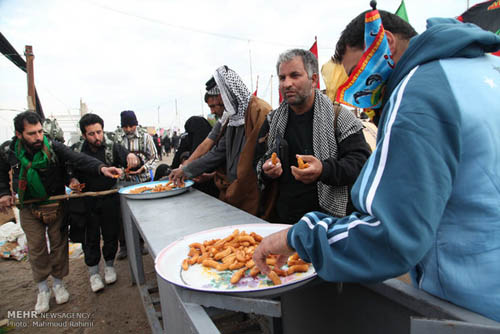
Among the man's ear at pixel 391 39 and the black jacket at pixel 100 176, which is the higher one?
the man's ear at pixel 391 39

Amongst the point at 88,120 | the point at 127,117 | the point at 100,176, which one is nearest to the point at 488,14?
the point at 127,117

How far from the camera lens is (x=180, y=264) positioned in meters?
1.19

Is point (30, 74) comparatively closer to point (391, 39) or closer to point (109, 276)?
point (109, 276)

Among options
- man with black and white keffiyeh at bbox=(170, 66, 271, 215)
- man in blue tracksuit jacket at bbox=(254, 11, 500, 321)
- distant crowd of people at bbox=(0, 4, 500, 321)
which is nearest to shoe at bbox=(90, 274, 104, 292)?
man with black and white keffiyeh at bbox=(170, 66, 271, 215)

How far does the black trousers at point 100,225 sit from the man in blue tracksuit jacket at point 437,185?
147 inches

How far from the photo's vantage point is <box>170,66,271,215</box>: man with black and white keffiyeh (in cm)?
256

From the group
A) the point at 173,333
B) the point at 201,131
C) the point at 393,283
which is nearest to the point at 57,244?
the point at 201,131

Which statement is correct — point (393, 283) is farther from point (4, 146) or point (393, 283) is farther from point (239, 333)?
point (4, 146)

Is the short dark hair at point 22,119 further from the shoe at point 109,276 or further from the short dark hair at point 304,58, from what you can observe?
the short dark hair at point 304,58

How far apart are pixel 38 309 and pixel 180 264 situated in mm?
3322

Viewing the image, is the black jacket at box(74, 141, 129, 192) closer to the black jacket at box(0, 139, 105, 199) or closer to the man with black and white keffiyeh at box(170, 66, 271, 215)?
the black jacket at box(0, 139, 105, 199)

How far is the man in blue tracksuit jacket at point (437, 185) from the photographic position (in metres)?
0.60

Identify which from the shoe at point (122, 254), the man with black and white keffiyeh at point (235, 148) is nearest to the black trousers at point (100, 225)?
the shoe at point (122, 254)

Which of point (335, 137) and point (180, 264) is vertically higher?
point (335, 137)
